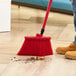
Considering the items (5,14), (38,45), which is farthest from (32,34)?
(38,45)

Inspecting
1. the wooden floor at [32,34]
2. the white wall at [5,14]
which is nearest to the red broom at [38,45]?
the wooden floor at [32,34]

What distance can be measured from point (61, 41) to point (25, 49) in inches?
22.7

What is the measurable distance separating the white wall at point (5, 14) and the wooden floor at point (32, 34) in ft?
0.23

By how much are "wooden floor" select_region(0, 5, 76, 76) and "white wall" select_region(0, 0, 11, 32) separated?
71 mm

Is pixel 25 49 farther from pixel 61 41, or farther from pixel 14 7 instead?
pixel 14 7

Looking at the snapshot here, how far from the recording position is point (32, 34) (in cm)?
256

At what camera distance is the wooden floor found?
1.61 m

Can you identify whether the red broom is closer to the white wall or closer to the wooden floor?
the wooden floor

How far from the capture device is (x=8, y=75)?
1.52 metres

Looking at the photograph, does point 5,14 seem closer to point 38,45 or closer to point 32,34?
point 32,34

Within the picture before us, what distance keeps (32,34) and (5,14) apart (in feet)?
1.00

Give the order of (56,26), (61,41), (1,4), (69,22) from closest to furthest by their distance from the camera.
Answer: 1. (61,41)
2. (1,4)
3. (56,26)
4. (69,22)

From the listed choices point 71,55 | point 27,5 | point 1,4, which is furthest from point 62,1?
point 71,55

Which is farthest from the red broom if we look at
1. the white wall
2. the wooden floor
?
the white wall
